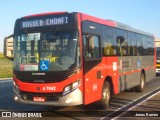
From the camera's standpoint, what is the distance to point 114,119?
981cm

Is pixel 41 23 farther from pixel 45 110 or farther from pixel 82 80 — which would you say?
pixel 45 110

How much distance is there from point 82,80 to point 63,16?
6.43ft

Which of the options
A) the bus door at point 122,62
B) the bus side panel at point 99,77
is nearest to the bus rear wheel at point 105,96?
the bus side panel at point 99,77

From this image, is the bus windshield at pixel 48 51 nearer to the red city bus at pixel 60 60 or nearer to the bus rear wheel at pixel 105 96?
the red city bus at pixel 60 60

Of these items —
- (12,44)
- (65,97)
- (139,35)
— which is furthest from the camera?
(139,35)

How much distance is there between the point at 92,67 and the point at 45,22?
1.96 meters

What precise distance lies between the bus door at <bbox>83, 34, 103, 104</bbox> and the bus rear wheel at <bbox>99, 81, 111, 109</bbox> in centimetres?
43

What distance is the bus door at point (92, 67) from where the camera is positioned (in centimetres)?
1011

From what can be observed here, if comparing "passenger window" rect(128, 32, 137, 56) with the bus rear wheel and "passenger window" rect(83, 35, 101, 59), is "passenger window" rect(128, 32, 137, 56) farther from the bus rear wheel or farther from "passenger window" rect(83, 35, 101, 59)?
"passenger window" rect(83, 35, 101, 59)

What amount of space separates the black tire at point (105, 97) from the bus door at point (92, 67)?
427 millimetres

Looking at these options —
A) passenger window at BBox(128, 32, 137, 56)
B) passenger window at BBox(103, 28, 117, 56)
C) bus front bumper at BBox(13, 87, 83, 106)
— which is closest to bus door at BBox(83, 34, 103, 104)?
bus front bumper at BBox(13, 87, 83, 106)

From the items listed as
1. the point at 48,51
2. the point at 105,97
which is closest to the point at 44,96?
the point at 48,51

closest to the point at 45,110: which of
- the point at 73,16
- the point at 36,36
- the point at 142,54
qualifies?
the point at 36,36

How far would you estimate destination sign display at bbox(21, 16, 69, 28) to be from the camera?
1012 cm
